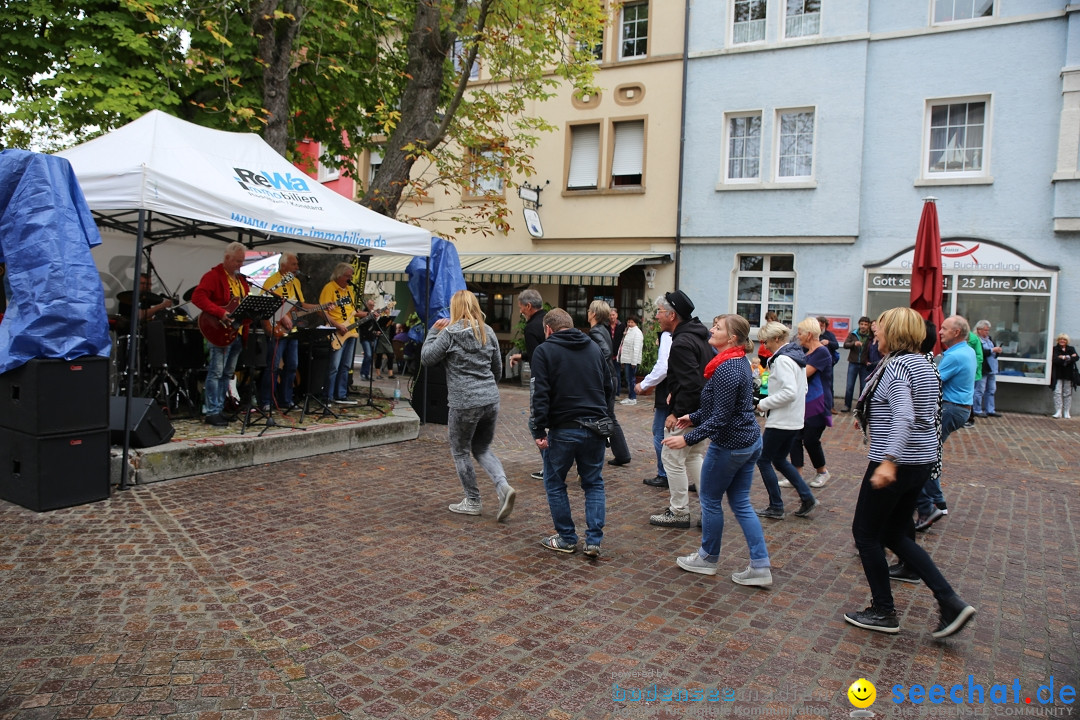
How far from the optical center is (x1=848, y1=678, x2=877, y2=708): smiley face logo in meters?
3.30

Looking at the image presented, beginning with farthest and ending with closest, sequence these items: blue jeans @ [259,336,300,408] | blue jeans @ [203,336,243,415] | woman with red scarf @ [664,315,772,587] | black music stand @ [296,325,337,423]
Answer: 1. black music stand @ [296,325,337,423]
2. blue jeans @ [259,336,300,408]
3. blue jeans @ [203,336,243,415]
4. woman with red scarf @ [664,315,772,587]

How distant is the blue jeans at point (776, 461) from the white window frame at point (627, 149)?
12665 mm

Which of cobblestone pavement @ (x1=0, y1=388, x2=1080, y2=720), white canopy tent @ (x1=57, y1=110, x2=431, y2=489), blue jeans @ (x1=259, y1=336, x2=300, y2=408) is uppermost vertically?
white canopy tent @ (x1=57, y1=110, x2=431, y2=489)

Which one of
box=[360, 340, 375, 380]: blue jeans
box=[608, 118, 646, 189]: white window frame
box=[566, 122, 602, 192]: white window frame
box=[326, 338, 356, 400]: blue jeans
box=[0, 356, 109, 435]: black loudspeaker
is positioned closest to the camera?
box=[0, 356, 109, 435]: black loudspeaker

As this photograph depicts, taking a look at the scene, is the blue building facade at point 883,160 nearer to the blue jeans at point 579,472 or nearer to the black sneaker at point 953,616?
the blue jeans at point 579,472

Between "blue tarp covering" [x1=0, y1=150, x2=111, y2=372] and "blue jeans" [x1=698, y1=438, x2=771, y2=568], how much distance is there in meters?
4.71

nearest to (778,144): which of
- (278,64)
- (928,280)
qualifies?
(928,280)

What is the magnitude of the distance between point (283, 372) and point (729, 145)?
11.9 meters

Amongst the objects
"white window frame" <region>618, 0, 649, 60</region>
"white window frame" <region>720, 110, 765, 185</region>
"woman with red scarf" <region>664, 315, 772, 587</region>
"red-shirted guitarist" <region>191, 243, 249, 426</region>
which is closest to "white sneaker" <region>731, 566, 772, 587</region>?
"woman with red scarf" <region>664, 315, 772, 587</region>

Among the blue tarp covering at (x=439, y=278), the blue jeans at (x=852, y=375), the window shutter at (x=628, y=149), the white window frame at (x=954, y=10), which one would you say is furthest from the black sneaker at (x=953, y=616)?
the window shutter at (x=628, y=149)

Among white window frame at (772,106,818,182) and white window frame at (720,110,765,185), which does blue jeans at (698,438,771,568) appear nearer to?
white window frame at (772,106,818,182)

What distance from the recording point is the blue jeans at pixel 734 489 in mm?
4605

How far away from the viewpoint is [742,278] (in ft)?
55.6

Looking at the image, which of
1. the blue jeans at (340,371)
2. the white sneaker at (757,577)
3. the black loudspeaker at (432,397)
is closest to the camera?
the white sneaker at (757,577)
